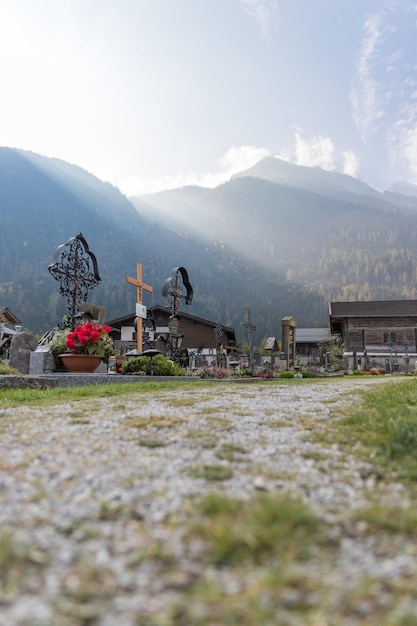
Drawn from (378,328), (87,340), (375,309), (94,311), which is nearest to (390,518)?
(87,340)

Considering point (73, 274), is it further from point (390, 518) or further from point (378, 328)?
point (378, 328)

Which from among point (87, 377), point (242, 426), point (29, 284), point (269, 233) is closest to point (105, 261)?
point (29, 284)

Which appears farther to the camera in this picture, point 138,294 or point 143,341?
point 143,341

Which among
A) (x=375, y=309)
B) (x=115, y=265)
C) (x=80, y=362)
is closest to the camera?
(x=80, y=362)

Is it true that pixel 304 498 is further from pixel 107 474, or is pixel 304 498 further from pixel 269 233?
pixel 269 233

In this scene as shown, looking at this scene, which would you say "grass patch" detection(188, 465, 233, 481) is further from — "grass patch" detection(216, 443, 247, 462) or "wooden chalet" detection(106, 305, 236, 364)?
"wooden chalet" detection(106, 305, 236, 364)

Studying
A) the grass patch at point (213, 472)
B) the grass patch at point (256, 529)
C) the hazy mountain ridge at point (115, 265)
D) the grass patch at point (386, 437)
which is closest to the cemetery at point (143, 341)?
the grass patch at point (386, 437)

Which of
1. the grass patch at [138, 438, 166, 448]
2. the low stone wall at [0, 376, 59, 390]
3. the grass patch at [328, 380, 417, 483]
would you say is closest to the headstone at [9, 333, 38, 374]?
the low stone wall at [0, 376, 59, 390]

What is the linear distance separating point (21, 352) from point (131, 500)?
44.6 feet

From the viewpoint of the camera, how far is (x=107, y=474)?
3131mm

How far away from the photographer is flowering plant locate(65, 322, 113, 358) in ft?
43.0

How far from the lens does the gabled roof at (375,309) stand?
41938 millimetres

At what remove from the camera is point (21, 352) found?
14.9 m

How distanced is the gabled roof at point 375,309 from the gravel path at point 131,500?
39819 millimetres
